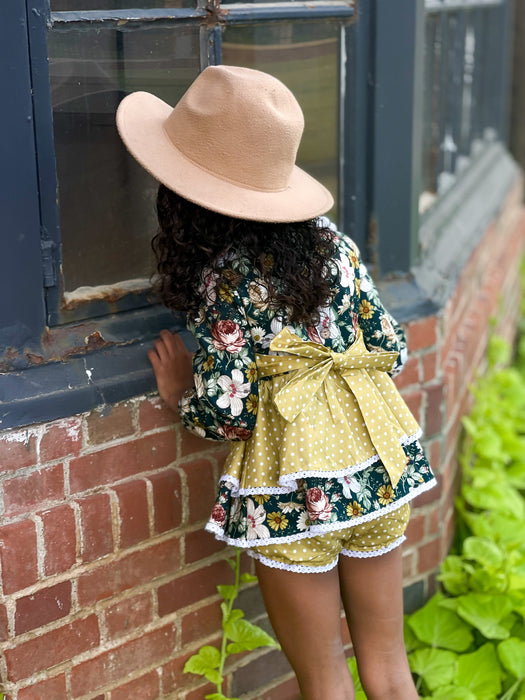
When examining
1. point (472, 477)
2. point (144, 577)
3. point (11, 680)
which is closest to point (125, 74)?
point (144, 577)

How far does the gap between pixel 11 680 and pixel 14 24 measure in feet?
4.38

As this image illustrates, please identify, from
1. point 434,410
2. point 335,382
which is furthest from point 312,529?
point 434,410

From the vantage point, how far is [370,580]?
7.29 ft

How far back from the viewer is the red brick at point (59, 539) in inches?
80.8

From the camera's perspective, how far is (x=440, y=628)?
2.94 meters

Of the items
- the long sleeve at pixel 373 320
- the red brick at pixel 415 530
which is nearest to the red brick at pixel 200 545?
the long sleeve at pixel 373 320

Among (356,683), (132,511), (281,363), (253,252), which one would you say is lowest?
(356,683)

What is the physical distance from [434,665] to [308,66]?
1741 millimetres

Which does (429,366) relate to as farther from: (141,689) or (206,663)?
(141,689)

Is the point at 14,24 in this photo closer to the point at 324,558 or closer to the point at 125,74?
the point at 125,74

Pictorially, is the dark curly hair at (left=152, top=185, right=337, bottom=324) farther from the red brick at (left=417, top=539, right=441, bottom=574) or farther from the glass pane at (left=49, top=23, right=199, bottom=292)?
the red brick at (left=417, top=539, right=441, bottom=574)

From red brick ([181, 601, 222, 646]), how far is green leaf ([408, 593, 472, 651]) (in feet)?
2.47

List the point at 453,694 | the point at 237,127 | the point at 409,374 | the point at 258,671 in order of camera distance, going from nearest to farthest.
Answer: the point at 237,127, the point at 258,671, the point at 453,694, the point at 409,374

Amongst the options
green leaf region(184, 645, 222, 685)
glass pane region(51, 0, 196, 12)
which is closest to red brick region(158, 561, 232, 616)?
green leaf region(184, 645, 222, 685)
